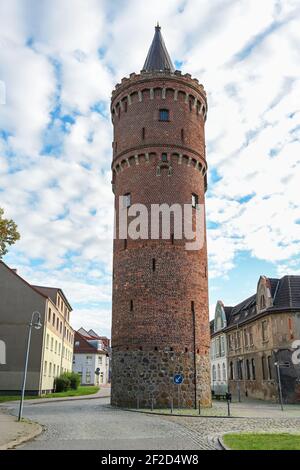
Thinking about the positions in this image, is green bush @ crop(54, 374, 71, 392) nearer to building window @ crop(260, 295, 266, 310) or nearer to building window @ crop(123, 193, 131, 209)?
building window @ crop(260, 295, 266, 310)

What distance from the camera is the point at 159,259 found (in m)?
26.0

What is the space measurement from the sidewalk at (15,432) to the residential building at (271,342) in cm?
2055

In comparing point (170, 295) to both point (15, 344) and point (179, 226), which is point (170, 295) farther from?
point (15, 344)

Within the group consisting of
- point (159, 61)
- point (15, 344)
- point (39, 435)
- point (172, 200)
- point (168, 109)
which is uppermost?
point (159, 61)

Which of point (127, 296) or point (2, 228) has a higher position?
point (2, 228)

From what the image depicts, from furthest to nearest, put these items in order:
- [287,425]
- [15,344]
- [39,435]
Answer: [15,344]
[287,425]
[39,435]

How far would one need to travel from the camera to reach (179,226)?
26.8 metres

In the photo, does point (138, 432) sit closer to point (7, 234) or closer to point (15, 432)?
point (15, 432)

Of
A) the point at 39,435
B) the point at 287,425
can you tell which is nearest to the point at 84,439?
the point at 39,435

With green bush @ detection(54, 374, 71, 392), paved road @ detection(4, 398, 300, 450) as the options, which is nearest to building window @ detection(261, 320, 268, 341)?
paved road @ detection(4, 398, 300, 450)

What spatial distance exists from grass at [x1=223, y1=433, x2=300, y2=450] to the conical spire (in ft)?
79.5

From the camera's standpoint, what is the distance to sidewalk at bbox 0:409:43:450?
11732 millimetres

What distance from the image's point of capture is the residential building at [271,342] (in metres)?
33.2
